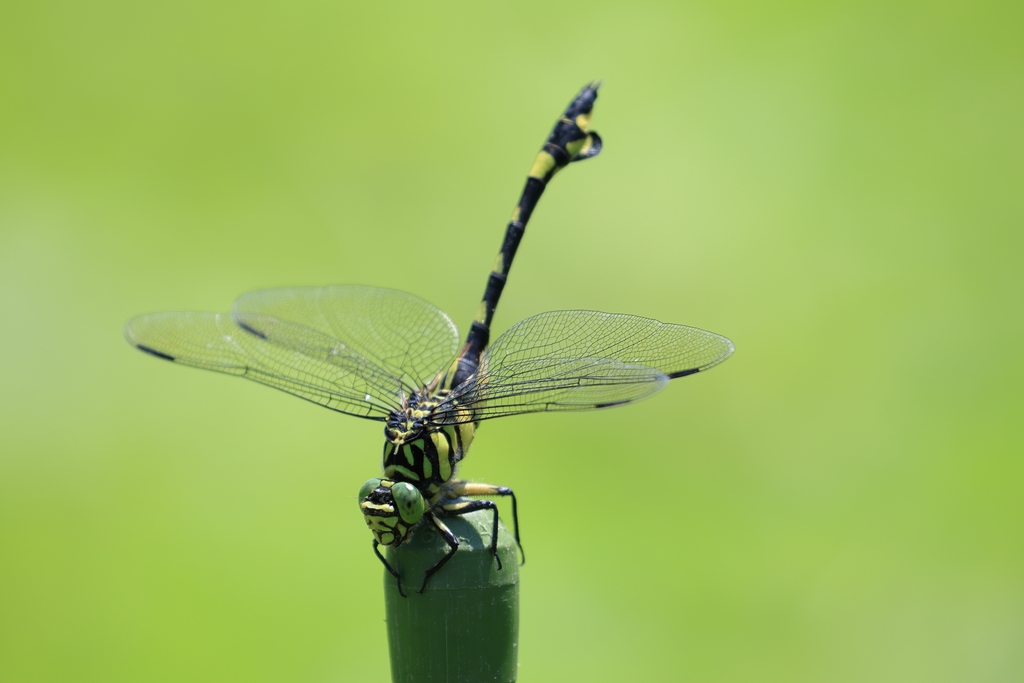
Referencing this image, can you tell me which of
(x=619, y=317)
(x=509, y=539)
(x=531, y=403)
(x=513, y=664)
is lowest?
(x=513, y=664)

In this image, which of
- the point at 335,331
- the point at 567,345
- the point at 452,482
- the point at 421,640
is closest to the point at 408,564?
the point at 421,640

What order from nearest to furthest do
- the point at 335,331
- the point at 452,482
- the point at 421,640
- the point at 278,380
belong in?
the point at 421,640 → the point at 452,482 → the point at 278,380 → the point at 335,331

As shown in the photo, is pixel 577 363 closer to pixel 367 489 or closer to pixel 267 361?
pixel 367 489

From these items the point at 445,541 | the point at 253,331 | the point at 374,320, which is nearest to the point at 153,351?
the point at 253,331

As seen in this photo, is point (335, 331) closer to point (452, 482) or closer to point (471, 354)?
point (471, 354)

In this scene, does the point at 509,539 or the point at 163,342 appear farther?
the point at 163,342

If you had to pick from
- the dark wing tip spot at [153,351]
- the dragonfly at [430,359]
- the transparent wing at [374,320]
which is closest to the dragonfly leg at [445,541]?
the dragonfly at [430,359]

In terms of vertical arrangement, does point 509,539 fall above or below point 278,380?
below
